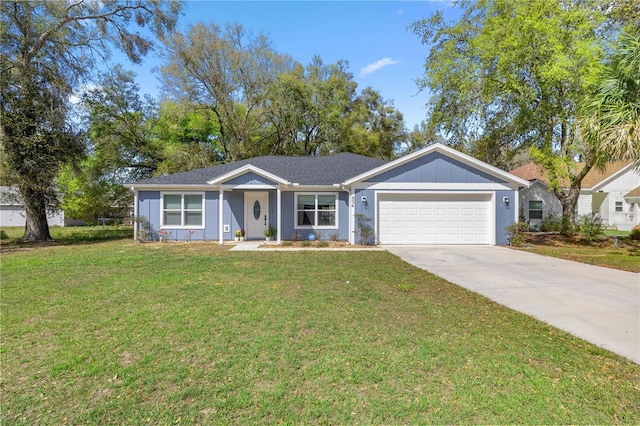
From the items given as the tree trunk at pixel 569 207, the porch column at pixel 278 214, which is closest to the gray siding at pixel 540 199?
the tree trunk at pixel 569 207

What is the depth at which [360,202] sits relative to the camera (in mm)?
13133

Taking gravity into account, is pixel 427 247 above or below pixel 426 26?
below

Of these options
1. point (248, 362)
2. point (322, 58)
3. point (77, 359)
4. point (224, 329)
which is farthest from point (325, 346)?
point (322, 58)

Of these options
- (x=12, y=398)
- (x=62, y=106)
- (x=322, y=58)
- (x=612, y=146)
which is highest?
(x=322, y=58)

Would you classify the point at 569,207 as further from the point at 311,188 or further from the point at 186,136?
the point at 186,136

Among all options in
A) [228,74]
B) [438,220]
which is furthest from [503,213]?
[228,74]

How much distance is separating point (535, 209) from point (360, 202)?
15.5 m

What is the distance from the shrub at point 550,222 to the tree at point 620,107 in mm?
12659

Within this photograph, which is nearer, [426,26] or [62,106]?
[62,106]

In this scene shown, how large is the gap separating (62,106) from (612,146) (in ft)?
66.9

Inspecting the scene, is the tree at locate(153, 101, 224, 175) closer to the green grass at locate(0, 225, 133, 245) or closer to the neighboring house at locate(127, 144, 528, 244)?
the green grass at locate(0, 225, 133, 245)

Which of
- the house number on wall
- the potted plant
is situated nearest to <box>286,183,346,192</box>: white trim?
the house number on wall

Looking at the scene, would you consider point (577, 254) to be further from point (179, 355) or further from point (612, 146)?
point (179, 355)

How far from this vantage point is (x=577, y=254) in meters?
11.2
